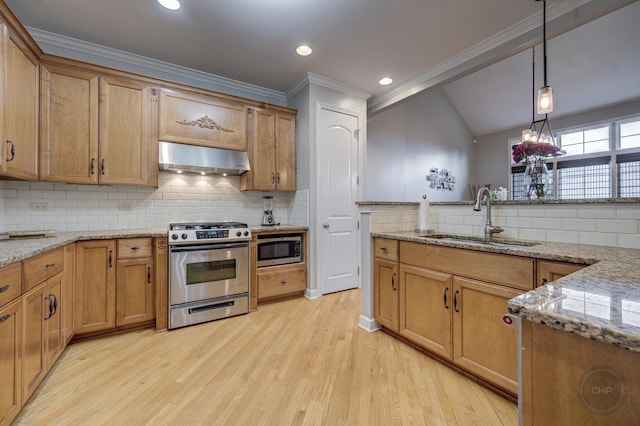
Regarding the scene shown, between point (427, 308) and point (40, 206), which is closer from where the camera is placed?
point (427, 308)

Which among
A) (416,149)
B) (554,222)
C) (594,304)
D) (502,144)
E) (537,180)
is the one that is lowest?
(594,304)

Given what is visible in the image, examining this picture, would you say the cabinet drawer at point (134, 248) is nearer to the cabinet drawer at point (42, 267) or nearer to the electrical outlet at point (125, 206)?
the cabinet drawer at point (42, 267)

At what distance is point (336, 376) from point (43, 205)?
3.04m

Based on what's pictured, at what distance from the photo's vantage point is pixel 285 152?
3.50 m

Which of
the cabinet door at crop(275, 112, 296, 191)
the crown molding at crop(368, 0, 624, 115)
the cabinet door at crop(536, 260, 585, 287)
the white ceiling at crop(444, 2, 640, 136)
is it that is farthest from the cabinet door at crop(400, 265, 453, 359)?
the white ceiling at crop(444, 2, 640, 136)

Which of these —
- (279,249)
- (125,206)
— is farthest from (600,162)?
(125,206)

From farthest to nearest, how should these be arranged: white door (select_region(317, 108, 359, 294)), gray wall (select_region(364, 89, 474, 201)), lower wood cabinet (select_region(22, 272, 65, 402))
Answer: gray wall (select_region(364, 89, 474, 201)) < white door (select_region(317, 108, 359, 294)) < lower wood cabinet (select_region(22, 272, 65, 402))

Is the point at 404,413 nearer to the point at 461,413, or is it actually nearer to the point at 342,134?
the point at 461,413

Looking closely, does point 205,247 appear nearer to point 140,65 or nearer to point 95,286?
point 95,286

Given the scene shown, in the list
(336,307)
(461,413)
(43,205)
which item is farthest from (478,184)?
(43,205)

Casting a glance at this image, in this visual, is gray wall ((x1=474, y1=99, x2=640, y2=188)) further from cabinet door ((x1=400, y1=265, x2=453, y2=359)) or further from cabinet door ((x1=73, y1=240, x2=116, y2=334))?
cabinet door ((x1=73, y1=240, x2=116, y2=334))

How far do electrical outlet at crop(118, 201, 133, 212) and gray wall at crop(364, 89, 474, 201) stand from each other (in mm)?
3554

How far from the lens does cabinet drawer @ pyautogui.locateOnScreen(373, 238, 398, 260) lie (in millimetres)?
2211

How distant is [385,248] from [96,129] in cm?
284
